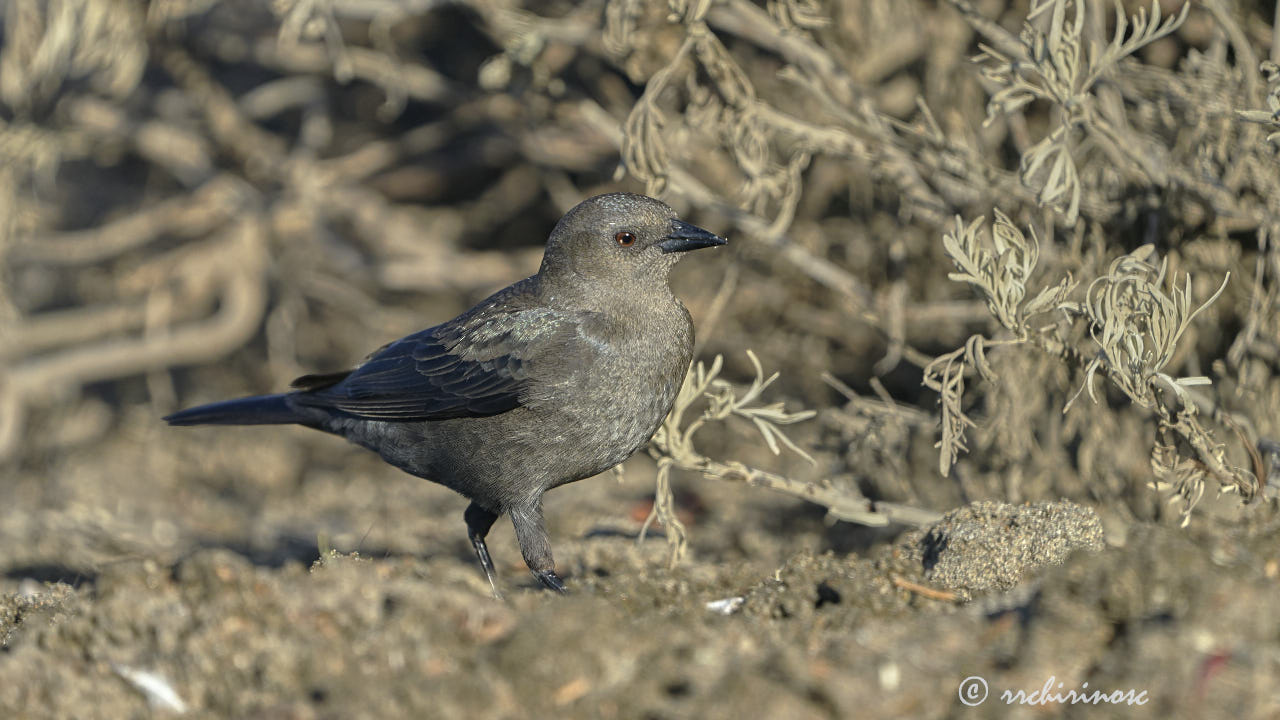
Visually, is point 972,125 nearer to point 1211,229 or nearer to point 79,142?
point 1211,229

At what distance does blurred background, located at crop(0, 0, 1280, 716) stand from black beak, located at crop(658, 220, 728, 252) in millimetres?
412

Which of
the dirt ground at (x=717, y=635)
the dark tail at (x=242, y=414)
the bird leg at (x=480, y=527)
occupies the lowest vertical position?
the bird leg at (x=480, y=527)

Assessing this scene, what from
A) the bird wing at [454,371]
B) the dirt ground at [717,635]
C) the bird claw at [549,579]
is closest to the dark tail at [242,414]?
the bird wing at [454,371]

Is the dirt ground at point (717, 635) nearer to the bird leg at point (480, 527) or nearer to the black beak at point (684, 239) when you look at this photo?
the bird leg at point (480, 527)

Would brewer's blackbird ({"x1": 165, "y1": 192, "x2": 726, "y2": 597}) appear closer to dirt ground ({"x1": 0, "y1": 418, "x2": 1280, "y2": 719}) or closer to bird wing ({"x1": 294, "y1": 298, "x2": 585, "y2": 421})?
bird wing ({"x1": 294, "y1": 298, "x2": 585, "y2": 421})

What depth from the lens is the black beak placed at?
4.17 metres

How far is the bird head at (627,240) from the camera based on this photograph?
4.23 meters

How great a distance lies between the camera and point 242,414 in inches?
197

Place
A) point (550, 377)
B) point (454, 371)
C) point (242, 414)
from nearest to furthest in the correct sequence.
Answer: point (550, 377) < point (454, 371) < point (242, 414)

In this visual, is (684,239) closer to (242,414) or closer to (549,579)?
(549,579)

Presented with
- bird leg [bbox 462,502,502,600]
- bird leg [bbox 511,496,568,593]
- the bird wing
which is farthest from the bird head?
bird leg [bbox 462,502,502,600]

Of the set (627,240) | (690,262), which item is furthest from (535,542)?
(690,262)

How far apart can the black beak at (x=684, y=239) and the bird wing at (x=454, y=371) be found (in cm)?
42

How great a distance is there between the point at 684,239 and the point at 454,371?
0.98m
